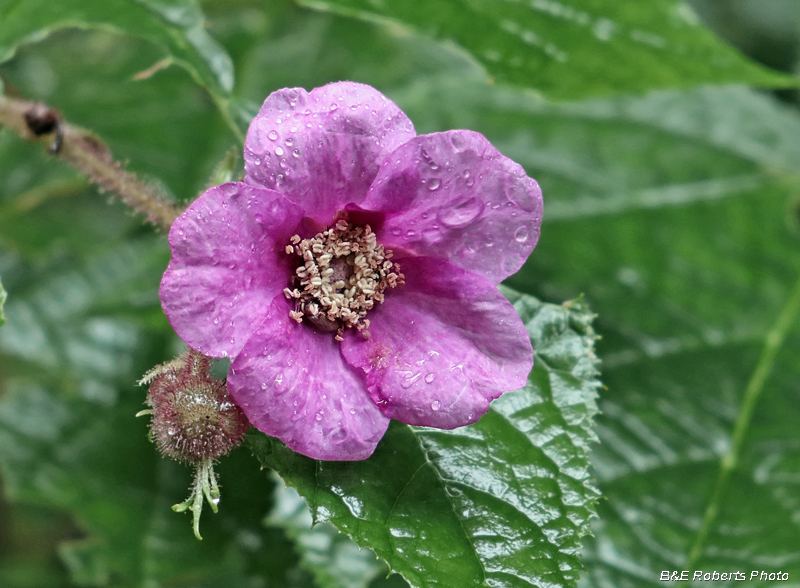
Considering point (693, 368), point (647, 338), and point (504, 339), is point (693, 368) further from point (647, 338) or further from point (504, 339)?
point (504, 339)

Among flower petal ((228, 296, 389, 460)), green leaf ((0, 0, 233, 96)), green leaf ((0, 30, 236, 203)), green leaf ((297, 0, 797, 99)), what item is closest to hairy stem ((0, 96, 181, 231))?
green leaf ((0, 0, 233, 96))

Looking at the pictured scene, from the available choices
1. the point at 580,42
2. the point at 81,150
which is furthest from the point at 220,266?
the point at 580,42

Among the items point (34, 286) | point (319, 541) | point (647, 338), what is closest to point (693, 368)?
point (647, 338)

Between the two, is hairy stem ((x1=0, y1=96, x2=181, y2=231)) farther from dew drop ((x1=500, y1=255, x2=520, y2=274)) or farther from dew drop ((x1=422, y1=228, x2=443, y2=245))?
dew drop ((x1=500, y1=255, x2=520, y2=274))

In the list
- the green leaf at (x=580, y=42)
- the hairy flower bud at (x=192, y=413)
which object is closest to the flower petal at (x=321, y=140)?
the hairy flower bud at (x=192, y=413)

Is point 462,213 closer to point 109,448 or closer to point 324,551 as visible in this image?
point 324,551
